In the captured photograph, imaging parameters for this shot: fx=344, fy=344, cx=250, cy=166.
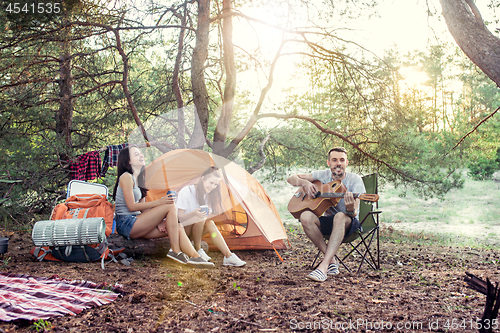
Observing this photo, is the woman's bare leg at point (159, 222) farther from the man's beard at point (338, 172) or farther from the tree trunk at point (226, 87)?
the tree trunk at point (226, 87)

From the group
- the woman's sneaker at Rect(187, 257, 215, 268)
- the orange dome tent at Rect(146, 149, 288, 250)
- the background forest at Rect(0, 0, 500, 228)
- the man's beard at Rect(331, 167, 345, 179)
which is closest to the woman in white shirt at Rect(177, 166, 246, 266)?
the woman's sneaker at Rect(187, 257, 215, 268)

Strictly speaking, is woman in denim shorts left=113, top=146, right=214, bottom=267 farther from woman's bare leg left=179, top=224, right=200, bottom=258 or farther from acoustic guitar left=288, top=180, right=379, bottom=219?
acoustic guitar left=288, top=180, right=379, bottom=219

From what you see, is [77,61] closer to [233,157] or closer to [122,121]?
[122,121]

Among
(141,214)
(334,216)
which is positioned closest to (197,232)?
(141,214)

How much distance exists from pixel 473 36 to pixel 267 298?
3.22m

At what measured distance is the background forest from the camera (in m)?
5.30

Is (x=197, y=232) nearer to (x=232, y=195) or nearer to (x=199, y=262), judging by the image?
(x=199, y=262)

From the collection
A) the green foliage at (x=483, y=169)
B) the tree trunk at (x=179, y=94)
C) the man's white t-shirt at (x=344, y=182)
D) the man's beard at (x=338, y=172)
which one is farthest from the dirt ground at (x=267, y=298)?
the green foliage at (x=483, y=169)

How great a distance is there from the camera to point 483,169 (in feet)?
57.5

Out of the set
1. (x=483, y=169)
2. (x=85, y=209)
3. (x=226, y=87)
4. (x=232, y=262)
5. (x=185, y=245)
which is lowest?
(x=232, y=262)

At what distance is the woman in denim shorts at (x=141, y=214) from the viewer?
11.3 ft

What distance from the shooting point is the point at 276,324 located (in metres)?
2.11

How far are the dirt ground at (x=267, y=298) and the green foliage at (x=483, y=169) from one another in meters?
15.7

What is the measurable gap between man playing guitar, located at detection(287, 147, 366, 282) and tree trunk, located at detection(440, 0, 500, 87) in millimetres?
1602
